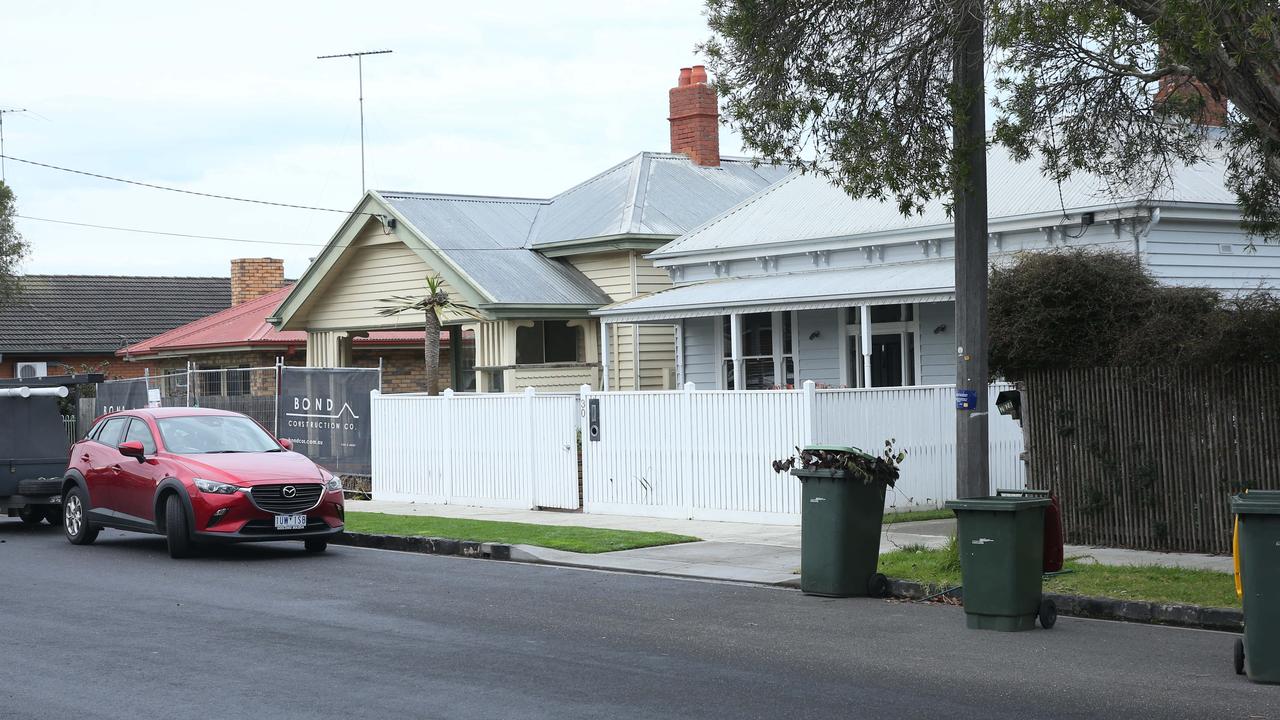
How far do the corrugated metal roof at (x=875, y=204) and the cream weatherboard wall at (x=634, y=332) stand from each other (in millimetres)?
1751

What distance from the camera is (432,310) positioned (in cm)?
2375

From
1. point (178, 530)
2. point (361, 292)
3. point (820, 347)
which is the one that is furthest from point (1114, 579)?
point (361, 292)

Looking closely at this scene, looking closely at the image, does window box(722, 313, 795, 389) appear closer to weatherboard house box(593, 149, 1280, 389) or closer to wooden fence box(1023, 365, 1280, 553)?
weatherboard house box(593, 149, 1280, 389)

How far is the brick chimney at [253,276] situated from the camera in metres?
40.3

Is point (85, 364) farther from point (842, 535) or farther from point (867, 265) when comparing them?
point (842, 535)

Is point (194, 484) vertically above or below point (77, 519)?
above

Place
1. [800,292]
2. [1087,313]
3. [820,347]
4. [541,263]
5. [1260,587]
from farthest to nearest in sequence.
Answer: [541,263], [820,347], [800,292], [1087,313], [1260,587]

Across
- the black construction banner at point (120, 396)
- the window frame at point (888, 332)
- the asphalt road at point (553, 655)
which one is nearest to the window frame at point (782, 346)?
the window frame at point (888, 332)

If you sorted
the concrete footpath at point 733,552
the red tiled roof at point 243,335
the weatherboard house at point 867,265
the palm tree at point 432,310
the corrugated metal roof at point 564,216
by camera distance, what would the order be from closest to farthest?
the concrete footpath at point 733,552, the weatherboard house at point 867,265, the palm tree at point 432,310, the corrugated metal roof at point 564,216, the red tiled roof at point 243,335

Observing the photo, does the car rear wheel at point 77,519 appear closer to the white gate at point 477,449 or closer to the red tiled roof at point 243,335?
the white gate at point 477,449

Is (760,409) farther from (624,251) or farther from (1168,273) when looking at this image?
(624,251)

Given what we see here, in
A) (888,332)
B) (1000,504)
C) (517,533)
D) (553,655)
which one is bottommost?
(553,655)

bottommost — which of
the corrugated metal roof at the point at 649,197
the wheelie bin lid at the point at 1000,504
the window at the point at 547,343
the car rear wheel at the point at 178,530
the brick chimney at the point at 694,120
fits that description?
the car rear wheel at the point at 178,530

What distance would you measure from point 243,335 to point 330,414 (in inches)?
473
